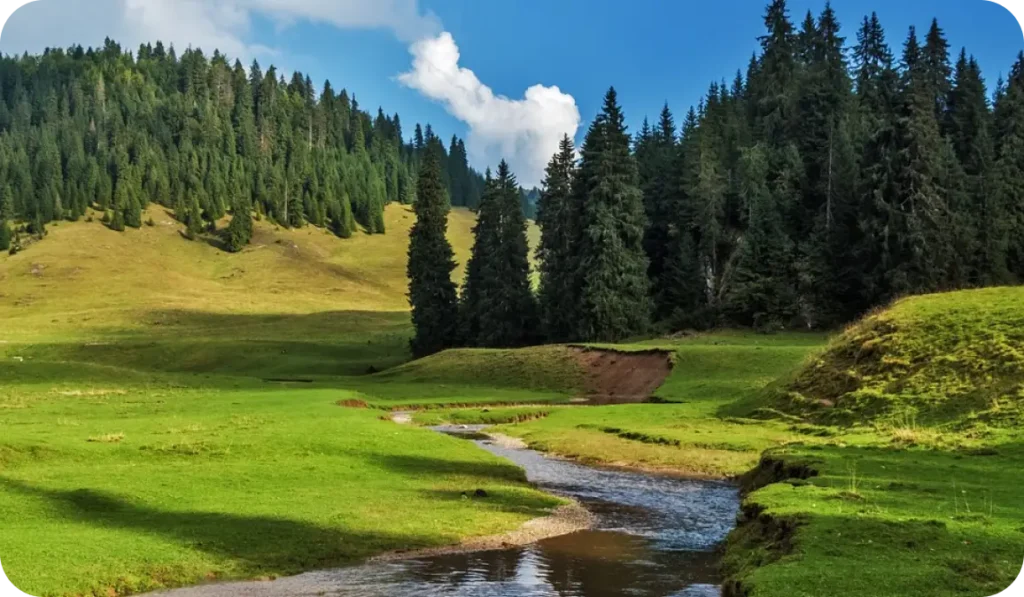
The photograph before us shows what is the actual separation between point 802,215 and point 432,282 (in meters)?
44.4

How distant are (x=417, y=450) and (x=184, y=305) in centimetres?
12223

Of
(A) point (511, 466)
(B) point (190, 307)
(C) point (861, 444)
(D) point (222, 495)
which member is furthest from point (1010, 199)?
(B) point (190, 307)

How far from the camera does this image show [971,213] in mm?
83250

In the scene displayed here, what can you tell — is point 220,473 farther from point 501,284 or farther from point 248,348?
point 248,348

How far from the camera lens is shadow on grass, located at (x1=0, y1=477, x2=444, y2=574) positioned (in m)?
19.7

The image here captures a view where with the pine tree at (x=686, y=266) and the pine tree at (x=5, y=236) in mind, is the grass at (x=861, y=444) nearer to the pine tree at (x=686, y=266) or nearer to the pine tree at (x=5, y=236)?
the pine tree at (x=686, y=266)

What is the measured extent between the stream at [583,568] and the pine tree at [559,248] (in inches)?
2368

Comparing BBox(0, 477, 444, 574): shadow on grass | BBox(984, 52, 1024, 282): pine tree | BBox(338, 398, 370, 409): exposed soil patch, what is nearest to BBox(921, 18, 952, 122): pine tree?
BBox(984, 52, 1024, 282): pine tree

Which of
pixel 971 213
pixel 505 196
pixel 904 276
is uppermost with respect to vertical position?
pixel 505 196

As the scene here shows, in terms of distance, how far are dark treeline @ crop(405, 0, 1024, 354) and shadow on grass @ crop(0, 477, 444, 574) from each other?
2472 inches

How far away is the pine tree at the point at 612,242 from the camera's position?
83.2 metres

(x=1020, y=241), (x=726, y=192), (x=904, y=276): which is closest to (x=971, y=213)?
(x=1020, y=241)

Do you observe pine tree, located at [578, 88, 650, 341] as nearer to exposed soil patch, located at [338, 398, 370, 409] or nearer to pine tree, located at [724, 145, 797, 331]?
pine tree, located at [724, 145, 797, 331]

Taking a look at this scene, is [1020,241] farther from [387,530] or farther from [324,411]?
[387,530]
